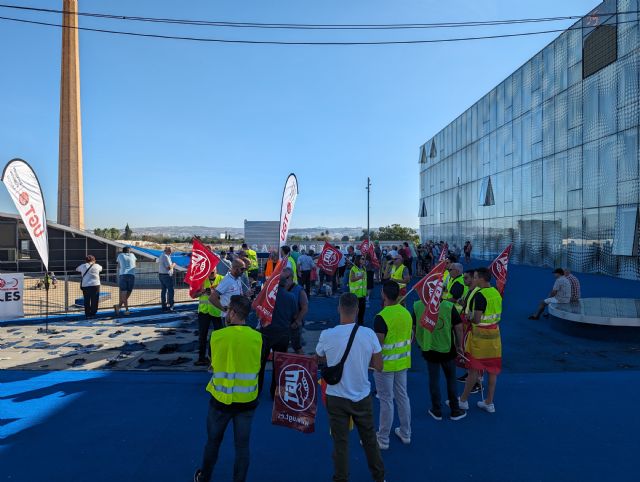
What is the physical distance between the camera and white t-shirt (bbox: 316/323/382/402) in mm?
3666

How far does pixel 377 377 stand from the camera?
4602mm

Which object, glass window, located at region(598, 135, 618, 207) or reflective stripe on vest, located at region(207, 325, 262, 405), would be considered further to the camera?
glass window, located at region(598, 135, 618, 207)

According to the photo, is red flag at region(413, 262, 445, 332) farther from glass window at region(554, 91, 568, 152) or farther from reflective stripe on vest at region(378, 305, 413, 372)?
glass window at region(554, 91, 568, 152)

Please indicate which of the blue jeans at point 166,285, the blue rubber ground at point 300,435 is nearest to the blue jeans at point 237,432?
the blue rubber ground at point 300,435

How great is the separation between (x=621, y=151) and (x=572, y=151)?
4.06 metres

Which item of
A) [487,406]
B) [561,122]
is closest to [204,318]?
[487,406]

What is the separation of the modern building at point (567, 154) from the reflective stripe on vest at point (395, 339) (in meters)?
17.7

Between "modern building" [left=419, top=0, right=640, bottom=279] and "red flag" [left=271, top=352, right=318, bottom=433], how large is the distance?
1862 cm

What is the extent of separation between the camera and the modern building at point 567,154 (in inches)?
806

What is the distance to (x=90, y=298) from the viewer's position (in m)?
11.9

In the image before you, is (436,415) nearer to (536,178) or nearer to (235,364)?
(235,364)

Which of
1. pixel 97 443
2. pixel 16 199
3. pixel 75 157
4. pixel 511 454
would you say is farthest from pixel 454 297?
pixel 75 157

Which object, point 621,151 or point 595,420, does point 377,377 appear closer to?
point 595,420

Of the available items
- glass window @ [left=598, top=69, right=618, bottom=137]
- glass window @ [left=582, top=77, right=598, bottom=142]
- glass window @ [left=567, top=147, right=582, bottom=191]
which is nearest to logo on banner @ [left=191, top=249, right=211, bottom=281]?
glass window @ [left=598, top=69, right=618, bottom=137]
